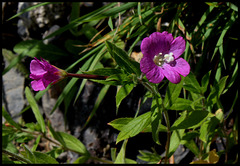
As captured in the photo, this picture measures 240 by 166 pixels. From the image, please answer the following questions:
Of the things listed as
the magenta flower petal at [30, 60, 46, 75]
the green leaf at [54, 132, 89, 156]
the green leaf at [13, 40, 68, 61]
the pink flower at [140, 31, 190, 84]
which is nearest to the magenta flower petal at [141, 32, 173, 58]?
the pink flower at [140, 31, 190, 84]

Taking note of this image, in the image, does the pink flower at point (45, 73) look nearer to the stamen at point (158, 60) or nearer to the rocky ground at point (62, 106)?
the stamen at point (158, 60)

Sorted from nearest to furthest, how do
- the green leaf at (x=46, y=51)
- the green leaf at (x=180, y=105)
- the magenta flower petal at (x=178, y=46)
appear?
the magenta flower petal at (x=178, y=46), the green leaf at (x=180, y=105), the green leaf at (x=46, y=51)

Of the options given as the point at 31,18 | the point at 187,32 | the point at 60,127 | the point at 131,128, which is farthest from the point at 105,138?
the point at 31,18

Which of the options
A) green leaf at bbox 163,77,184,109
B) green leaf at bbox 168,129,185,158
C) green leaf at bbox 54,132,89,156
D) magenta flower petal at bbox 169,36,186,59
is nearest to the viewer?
magenta flower petal at bbox 169,36,186,59

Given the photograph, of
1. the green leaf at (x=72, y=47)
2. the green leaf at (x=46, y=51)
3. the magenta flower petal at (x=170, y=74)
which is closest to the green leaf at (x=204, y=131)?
the magenta flower petal at (x=170, y=74)

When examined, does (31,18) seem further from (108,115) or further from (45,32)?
(108,115)

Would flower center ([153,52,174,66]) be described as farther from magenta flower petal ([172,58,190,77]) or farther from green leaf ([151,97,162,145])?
green leaf ([151,97,162,145])
